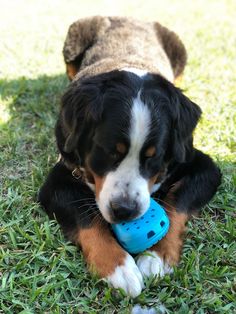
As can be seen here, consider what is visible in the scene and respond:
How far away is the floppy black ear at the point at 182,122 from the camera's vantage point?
138 inches

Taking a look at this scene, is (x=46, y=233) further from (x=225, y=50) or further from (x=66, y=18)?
(x=66, y=18)

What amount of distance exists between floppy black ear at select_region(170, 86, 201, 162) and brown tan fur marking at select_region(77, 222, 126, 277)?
745mm

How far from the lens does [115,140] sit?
126 inches

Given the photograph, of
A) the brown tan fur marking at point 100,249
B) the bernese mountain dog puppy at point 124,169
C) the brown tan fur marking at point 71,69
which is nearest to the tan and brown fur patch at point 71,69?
the brown tan fur marking at point 71,69

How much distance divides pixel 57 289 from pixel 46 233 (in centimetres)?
49

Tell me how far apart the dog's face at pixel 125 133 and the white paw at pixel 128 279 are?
0.31 m

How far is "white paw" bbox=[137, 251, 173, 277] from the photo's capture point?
121 inches

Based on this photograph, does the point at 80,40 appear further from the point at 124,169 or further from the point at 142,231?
the point at 142,231

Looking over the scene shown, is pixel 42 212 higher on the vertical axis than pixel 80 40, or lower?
lower

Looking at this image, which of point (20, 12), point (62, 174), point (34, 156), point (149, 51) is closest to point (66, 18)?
point (20, 12)

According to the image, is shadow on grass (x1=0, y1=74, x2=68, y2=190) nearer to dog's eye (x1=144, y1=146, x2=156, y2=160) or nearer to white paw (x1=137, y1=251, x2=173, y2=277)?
dog's eye (x1=144, y1=146, x2=156, y2=160)

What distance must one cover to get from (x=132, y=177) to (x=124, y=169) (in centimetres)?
7

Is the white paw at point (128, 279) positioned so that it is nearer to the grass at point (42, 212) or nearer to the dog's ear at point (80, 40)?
the grass at point (42, 212)

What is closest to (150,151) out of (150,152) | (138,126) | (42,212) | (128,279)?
(150,152)
